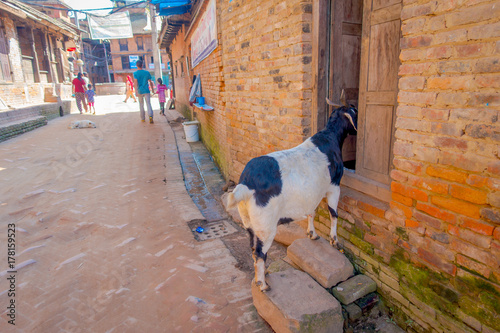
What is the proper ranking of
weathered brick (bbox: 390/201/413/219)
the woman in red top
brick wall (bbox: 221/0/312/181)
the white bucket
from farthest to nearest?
the woman in red top
the white bucket
brick wall (bbox: 221/0/312/181)
weathered brick (bbox: 390/201/413/219)

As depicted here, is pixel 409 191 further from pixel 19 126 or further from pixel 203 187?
pixel 19 126

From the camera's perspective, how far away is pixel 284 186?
254 cm

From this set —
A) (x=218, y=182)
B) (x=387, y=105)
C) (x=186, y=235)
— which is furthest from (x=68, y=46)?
(x=387, y=105)

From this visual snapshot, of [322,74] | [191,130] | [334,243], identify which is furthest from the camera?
[191,130]

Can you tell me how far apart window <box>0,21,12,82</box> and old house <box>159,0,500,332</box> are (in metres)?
15.5

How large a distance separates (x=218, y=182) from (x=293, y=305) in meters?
4.48

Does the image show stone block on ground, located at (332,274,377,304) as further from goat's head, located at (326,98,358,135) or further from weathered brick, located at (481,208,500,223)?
goat's head, located at (326,98,358,135)

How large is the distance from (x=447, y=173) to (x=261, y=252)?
1538 millimetres

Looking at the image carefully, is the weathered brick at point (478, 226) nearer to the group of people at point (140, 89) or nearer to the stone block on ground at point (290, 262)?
the stone block on ground at point (290, 262)

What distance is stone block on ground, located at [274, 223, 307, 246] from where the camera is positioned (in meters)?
3.68

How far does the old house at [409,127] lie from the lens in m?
1.91

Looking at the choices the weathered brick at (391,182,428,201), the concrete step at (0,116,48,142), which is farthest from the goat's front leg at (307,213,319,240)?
the concrete step at (0,116,48,142)

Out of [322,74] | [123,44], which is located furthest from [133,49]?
[322,74]

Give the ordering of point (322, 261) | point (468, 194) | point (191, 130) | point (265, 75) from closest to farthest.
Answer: point (468, 194)
point (322, 261)
point (265, 75)
point (191, 130)
